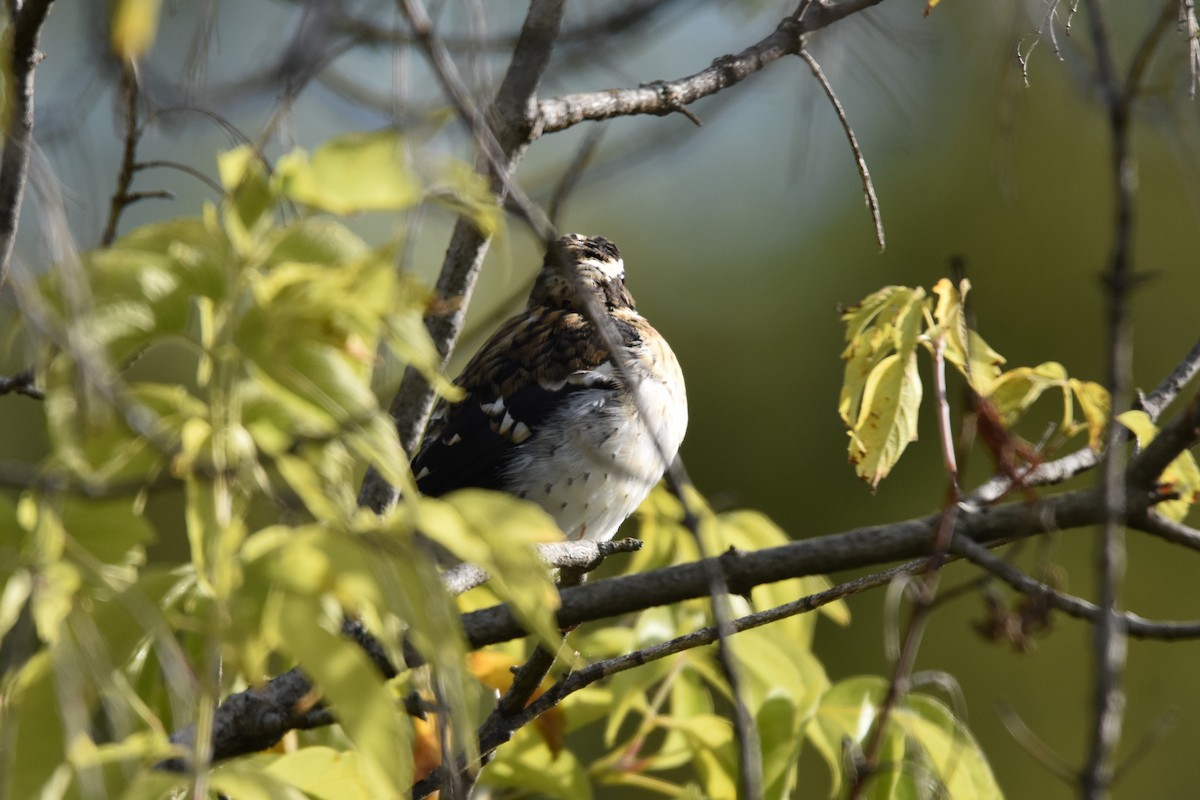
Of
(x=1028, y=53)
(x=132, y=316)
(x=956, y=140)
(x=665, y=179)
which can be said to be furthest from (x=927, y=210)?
(x=132, y=316)

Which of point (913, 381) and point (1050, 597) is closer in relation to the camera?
point (1050, 597)

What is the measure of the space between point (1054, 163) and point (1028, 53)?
170 inches

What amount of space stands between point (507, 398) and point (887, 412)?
7.18 feet

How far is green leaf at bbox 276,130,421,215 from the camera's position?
111cm

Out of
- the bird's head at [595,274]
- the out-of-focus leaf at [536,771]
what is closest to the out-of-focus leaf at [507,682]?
the out-of-focus leaf at [536,771]

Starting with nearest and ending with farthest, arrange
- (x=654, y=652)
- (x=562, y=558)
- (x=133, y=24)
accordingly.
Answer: (x=133, y=24) → (x=654, y=652) → (x=562, y=558)

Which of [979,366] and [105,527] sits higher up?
[105,527]

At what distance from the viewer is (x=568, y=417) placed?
3.79 metres

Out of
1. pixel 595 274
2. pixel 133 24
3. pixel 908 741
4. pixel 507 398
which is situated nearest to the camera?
pixel 133 24

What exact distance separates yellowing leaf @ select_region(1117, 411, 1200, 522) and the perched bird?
1.62 metres

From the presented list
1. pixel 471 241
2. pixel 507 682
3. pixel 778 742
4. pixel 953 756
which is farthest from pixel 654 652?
pixel 471 241

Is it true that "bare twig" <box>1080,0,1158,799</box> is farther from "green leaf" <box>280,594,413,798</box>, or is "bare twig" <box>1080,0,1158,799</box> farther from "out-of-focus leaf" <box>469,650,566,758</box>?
"out-of-focus leaf" <box>469,650,566,758</box>

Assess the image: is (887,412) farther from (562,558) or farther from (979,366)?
(562,558)

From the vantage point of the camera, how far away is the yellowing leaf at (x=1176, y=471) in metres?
1.75
